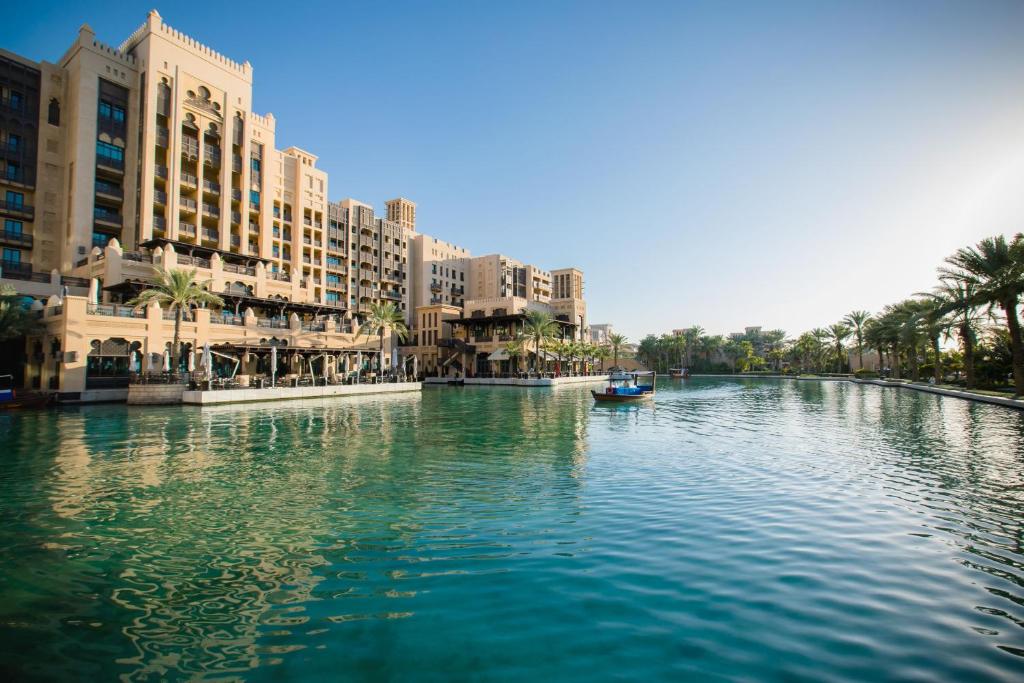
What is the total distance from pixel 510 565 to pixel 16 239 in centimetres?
6663

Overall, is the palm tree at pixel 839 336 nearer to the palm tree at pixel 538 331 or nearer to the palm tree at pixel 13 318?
the palm tree at pixel 538 331

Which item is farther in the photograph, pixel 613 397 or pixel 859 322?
pixel 859 322

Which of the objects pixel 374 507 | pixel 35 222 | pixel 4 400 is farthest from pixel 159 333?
pixel 374 507

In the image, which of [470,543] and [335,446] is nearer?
[470,543]

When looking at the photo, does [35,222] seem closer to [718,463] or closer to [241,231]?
[241,231]

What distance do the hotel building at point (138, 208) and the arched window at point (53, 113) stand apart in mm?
199

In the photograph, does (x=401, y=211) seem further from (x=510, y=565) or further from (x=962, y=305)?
(x=510, y=565)

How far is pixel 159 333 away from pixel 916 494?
50718 mm

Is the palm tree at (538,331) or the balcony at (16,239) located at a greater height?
the balcony at (16,239)

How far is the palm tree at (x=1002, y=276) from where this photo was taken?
1412 inches

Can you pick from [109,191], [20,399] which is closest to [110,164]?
[109,191]

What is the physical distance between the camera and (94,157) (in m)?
53.3

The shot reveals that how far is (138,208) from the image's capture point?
5503cm

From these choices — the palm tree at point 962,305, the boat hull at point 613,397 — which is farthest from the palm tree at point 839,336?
the boat hull at point 613,397
